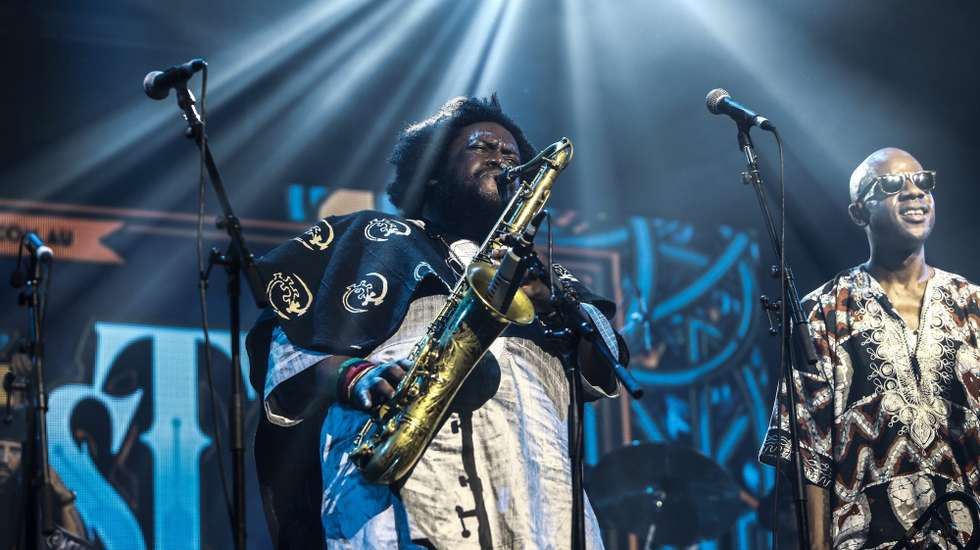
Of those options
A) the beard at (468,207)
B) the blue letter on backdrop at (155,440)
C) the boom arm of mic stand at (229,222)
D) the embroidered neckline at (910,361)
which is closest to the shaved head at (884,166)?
the embroidered neckline at (910,361)

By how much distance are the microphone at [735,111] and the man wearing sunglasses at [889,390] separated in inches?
42.9

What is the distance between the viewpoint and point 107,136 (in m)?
7.07

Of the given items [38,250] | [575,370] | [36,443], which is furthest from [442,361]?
[38,250]

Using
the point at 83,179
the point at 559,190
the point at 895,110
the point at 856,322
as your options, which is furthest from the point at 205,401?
the point at 895,110

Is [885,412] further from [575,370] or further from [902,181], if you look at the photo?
[575,370]

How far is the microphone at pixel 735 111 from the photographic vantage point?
160 inches

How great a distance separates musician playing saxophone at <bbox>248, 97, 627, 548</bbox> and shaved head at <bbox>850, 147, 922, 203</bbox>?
1645 mm

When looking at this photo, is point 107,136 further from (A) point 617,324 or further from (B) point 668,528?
(B) point 668,528

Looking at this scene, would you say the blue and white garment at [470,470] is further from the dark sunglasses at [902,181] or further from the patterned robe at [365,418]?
the dark sunglasses at [902,181]

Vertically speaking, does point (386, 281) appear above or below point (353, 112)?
below

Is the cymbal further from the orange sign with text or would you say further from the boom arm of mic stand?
the boom arm of mic stand

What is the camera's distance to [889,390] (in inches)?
182

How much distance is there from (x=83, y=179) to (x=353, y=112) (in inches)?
73.9

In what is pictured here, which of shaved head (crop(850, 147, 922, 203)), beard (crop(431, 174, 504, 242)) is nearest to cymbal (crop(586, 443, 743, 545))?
shaved head (crop(850, 147, 922, 203))
